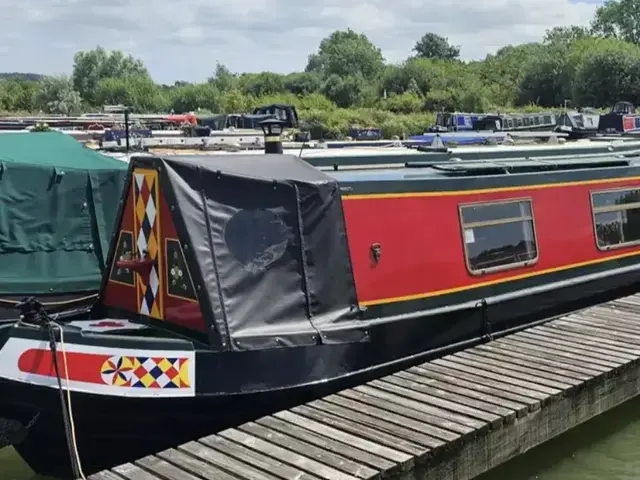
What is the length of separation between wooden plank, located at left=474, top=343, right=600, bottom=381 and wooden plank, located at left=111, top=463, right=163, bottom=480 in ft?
9.71

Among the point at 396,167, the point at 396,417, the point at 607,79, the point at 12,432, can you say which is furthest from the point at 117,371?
the point at 607,79

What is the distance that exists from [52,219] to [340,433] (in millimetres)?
4269

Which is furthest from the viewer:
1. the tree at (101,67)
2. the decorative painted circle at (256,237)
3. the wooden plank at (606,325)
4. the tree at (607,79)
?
the tree at (101,67)

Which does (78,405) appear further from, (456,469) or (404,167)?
(404,167)

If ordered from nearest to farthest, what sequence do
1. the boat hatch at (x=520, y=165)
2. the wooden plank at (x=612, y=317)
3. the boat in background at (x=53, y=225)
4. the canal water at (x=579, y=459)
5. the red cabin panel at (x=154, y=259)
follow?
the red cabin panel at (x=154, y=259) < the canal water at (x=579, y=459) < the boat hatch at (x=520, y=165) < the wooden plank at (x=612, y=317) < the boat in background at (x=53, y=225)

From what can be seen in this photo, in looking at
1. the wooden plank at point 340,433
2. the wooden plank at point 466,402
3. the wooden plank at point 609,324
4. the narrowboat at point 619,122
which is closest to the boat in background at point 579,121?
the narrowboat at point 619,122

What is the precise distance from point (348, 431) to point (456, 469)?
0.69 m

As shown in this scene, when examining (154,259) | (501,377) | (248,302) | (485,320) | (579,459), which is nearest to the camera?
(248,302)

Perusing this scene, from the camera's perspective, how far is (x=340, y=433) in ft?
16.1

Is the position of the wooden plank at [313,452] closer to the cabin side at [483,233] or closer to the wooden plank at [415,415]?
the wooden plank at [415,415]

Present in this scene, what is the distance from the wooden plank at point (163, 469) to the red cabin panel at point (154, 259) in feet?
3.28

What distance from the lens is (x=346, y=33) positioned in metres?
95.8

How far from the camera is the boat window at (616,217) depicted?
313 inches

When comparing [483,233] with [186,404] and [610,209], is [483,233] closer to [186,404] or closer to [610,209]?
[610,209]
